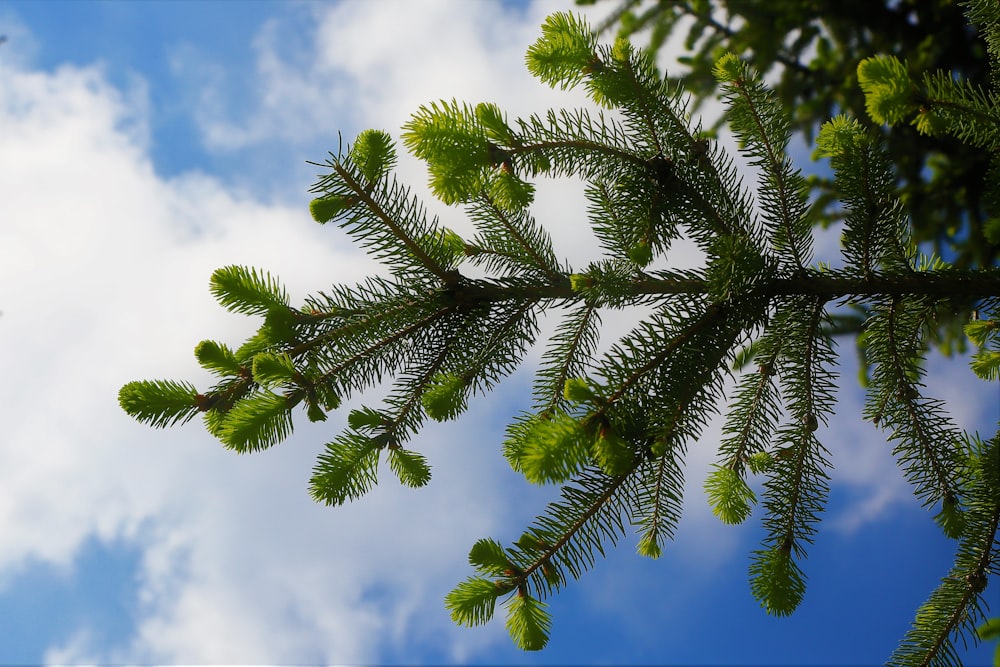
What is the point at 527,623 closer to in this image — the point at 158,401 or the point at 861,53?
the point at 158,401

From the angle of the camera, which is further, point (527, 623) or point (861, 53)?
point (861, 53)

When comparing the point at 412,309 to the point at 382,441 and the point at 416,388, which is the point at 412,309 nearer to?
the point at 416,388

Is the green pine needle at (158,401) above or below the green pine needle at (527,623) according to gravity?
above

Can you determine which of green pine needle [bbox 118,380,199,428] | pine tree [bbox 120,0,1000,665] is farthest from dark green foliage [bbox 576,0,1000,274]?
green pine needle [bbox 118,380,199,428]

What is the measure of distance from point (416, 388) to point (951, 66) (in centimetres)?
339

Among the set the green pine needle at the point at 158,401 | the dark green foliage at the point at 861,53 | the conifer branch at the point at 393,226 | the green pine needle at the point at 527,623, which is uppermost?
the dark green foliage at the point at 861,53

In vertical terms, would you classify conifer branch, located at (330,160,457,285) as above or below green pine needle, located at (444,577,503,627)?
above

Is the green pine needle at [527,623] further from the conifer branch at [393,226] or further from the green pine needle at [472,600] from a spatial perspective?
the conifer branch at [393,226]

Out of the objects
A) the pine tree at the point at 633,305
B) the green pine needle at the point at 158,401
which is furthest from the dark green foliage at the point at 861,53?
the green pine needle at the point at 158,401

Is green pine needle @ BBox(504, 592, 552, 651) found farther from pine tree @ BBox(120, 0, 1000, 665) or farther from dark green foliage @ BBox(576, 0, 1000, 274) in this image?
dark green foliage @ BBox(576, 0, 1000, 274)

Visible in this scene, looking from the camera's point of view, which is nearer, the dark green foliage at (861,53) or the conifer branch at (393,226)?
the conifer branch at (393,226)

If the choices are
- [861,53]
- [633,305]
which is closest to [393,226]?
[633,305]

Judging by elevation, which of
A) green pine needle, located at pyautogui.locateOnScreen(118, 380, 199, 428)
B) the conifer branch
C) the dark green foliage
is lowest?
green pine needle, located at pyautogui.locateOnScreen(118, 380, 199, 428)

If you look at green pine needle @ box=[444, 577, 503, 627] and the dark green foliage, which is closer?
green pine needle @ box=[444, 577, 503, 627]
